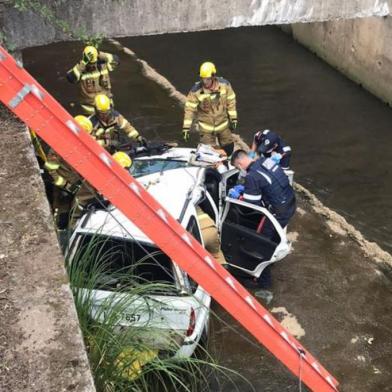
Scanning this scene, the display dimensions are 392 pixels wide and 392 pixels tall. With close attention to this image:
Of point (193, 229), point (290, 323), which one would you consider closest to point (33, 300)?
point (193, 229)

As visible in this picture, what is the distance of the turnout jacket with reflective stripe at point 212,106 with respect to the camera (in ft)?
25.8

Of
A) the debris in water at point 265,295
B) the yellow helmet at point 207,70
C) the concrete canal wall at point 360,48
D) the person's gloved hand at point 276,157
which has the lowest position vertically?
the debris in water at point 265,295

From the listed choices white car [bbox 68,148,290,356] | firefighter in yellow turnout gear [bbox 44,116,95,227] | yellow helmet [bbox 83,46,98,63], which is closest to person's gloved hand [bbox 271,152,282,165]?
white car [bbox 68,148,290,356]

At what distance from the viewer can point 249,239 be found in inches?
235

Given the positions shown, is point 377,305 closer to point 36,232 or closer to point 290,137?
point 36,232

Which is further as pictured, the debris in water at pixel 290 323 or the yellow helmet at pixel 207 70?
the yellow helmet at pixel 207 70

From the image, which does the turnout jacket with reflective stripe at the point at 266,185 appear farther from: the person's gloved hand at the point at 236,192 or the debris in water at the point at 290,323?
the debris in water at the point at 290,323

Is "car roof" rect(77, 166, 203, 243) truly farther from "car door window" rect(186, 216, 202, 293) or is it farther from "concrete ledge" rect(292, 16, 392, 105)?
"concrete ledge" rect(292, 16, 392, 105)

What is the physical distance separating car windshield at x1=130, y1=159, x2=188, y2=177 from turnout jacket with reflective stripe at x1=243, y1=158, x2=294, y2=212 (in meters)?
0.77

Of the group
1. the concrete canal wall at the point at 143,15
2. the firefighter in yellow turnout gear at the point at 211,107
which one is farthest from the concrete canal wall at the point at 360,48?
the firefighter in yellow turnout gear at the point at 211,107

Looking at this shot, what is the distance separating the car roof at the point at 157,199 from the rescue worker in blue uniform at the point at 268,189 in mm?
552

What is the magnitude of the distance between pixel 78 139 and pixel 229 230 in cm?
297

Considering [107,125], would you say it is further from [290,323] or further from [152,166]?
[290,323]

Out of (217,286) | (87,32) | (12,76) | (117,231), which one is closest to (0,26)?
(87,32)
